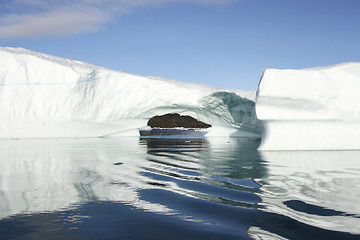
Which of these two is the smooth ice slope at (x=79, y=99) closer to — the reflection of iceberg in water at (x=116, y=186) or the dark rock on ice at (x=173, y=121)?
the dark rock on ice at (x=173, y=121)

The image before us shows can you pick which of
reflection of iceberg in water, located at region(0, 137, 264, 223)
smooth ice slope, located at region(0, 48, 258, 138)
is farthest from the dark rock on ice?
reflection of iceberg in water, located at region(0, 137, 264, 223)

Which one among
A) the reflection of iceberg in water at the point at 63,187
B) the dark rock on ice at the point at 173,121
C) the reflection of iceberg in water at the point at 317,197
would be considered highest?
the dark rock on ice at the point at 173,121

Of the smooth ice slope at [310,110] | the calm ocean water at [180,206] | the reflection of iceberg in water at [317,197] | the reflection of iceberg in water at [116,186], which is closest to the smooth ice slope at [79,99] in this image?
the smooth ice slope at [310,110]

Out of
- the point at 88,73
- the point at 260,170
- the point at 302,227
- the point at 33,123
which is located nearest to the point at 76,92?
the point at 88,73

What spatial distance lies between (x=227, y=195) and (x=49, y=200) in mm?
1590

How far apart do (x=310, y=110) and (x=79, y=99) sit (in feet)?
40.7

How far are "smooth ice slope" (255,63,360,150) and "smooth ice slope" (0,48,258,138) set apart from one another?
325 inches

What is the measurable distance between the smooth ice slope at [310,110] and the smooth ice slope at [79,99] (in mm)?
8267

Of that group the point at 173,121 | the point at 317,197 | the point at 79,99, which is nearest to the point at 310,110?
the point at 317,197

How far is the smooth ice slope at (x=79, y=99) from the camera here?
53.2 feet

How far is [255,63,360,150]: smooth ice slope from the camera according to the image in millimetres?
8625

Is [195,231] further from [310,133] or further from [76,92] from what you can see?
[76,92]

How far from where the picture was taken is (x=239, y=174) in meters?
4.28

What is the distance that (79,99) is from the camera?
56.5 feet
